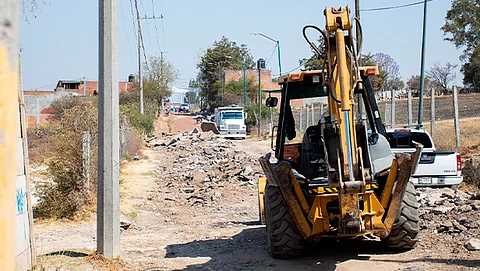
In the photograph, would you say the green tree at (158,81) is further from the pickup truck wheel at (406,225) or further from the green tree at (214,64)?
the pickup truck wheel at (406,225)

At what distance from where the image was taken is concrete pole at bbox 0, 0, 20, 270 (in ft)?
A: 6.20

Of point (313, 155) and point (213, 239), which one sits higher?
point (313, 155)

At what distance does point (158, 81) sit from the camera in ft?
261

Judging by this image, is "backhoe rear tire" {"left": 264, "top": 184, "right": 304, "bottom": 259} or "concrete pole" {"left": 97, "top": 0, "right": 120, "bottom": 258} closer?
"backhoe rear tire" {"left": 264, "top": 184, "right": 304, "bottom": 259}

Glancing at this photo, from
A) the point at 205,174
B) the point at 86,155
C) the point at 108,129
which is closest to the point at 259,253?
the point at 108,129

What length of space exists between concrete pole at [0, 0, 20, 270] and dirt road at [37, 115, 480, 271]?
651 centimetres

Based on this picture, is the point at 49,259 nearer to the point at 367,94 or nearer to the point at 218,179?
the point at 367,94

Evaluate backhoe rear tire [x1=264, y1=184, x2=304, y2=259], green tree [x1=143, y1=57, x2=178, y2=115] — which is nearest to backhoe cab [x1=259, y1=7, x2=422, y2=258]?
backhoe rear tire [x1=264, y1=184, x2=304, y2=259]

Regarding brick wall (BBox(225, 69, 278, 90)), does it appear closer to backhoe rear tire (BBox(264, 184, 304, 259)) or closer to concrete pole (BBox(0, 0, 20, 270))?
backhoe rear tire (BBox(264, 184, 304, 259))

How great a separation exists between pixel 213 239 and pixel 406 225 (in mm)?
3969

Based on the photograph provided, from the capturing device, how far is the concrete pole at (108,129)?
332 inches

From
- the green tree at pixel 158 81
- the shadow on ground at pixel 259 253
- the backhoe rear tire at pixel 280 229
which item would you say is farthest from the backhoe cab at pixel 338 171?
the green tree at pixel 158 81

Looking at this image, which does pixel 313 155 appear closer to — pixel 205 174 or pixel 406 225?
pixel 406 225

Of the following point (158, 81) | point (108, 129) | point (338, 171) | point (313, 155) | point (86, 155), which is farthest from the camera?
point (158, 81)
